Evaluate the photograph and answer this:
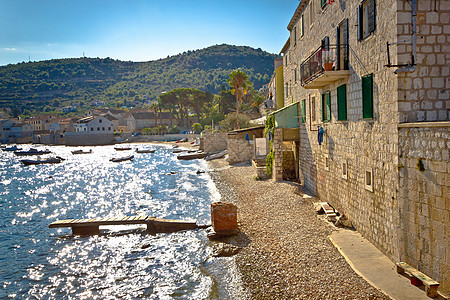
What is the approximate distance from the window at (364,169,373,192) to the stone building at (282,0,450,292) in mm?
36

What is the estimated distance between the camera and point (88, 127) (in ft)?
371

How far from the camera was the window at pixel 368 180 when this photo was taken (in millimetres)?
11492

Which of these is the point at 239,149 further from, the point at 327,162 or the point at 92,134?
the point at 92,134

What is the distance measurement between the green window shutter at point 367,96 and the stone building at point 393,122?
0.03 meters

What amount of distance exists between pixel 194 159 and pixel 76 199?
2816 cm

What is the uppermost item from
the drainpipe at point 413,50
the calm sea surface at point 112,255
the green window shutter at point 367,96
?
the drainpipe at point 413,50

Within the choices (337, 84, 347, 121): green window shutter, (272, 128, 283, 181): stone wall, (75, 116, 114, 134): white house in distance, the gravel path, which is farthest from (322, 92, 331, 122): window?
(75, 116, 114, 134): white house in distance

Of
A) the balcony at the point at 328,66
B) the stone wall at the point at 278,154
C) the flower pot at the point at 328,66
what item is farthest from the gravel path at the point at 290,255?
the flower pot at the point at 328,66

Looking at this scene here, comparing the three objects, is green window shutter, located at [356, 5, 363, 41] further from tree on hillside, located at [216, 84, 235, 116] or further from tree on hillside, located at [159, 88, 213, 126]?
tree on hillside, located at [159, 88, 213, 126]

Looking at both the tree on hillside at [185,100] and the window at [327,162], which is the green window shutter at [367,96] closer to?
the window at [327,162]

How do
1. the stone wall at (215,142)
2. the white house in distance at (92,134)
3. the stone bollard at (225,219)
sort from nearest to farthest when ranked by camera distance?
the stone bollard at (225,219)
the stone wall at (215,142)
the white house in distance at (92,134)

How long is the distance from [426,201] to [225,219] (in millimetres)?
8880

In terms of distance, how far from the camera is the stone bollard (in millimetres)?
15320

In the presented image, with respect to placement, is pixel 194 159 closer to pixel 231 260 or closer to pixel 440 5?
pixel 231 260
